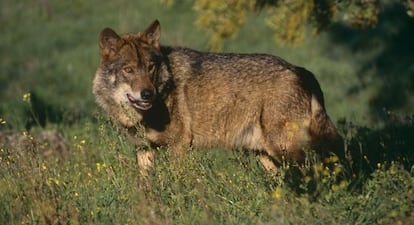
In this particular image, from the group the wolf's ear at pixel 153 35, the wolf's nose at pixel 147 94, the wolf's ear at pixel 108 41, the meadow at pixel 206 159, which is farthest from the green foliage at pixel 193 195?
the wolf's ear at pixel 153 35

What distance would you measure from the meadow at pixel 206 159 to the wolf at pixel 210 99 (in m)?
0.29

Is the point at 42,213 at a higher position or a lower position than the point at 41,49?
higher

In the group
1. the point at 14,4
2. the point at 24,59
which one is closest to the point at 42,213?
the point at 24,59

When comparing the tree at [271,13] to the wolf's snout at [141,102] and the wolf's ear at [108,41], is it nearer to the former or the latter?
the wolf's ear at [108,41]

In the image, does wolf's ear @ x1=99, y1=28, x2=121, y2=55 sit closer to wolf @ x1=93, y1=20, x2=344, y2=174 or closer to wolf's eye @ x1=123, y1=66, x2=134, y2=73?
wolf @ x1=93, y1=20, x2=344, y2=174

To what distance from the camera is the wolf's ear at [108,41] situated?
697cm

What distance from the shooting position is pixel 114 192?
571 cm

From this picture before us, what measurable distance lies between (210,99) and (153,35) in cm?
81

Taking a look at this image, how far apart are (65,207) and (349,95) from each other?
8.57m

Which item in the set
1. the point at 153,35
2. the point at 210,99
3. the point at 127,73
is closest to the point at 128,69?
the point at 127,73

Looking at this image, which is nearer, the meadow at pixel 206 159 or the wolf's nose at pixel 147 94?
the meadow at pixel 206 159

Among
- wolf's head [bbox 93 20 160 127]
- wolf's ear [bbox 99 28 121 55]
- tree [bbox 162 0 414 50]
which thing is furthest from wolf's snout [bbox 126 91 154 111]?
tree [bbox 162 0 414 50]

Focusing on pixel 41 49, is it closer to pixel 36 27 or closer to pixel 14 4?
pixel 36 27

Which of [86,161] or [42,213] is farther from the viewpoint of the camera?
[86,161]
